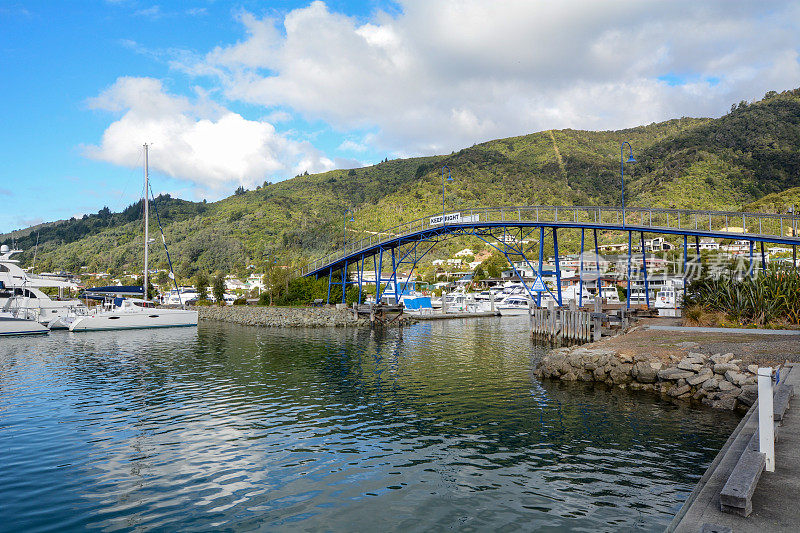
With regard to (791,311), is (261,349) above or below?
below

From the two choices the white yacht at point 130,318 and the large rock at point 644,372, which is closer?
the large rock at point 644,372

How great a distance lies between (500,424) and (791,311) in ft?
66.0

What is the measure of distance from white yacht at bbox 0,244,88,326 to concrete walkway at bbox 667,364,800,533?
5022 cm

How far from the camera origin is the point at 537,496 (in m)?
9.30

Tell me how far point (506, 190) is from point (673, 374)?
114 metres

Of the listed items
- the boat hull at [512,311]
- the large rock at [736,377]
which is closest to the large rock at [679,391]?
the large rock at [736,377]

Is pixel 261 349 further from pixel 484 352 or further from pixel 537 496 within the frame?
pixel 537 496

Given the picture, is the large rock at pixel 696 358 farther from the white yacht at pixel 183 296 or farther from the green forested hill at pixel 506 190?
the white yacht at pixel 183 296

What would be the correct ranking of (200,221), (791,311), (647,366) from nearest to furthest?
(647,366) → (791,311) → (200,221)

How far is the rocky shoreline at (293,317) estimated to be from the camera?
2079 inches

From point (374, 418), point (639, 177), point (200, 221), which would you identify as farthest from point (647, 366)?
point (200, 221)

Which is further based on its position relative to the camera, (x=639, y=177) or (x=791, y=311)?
(x=639, y=177)

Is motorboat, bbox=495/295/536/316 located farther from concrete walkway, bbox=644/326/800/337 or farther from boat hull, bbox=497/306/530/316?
concrete walkway, bbox=644/326/800/337

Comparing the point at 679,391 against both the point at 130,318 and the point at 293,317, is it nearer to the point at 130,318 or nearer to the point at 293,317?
the point at 293,317
